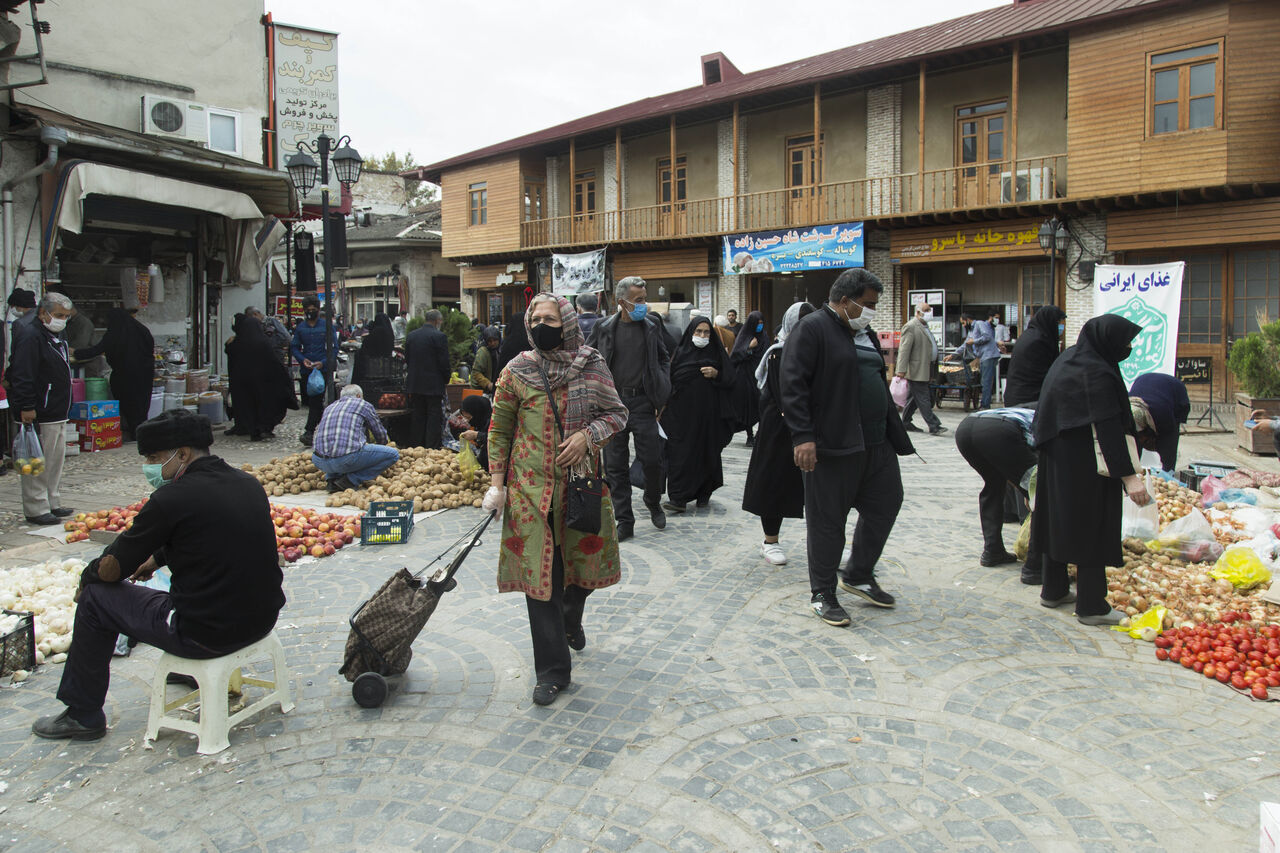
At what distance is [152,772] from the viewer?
3.26 meters

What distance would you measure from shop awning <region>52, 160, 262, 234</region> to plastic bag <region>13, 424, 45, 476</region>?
3910mm

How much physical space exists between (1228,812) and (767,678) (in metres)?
1.80

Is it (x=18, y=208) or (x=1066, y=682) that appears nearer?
(x=1066, y=682)

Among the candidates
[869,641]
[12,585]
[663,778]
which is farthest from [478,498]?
[663,778]

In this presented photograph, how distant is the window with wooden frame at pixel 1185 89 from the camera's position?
51.3ft

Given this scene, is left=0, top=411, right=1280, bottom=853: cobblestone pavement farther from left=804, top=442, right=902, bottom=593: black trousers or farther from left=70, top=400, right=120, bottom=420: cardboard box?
left=70, top=400, right=120, bottom=420: cardboard box

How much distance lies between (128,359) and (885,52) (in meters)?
17.3

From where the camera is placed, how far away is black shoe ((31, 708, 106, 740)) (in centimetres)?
347

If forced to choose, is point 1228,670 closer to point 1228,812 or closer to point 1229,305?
point 1228,812

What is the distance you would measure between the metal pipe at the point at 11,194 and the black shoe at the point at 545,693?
9349 mm

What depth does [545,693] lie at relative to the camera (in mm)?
3766

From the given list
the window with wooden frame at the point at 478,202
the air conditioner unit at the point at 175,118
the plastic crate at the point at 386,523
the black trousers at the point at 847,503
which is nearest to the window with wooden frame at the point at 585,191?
the window with wooden frame at the point at 478,202

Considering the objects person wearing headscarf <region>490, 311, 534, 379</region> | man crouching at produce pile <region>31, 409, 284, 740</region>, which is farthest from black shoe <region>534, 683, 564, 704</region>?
person wearing headscarf <region>490, 311, 534, 379</region>

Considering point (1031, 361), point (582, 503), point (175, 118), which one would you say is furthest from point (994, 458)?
point (175, 118)
